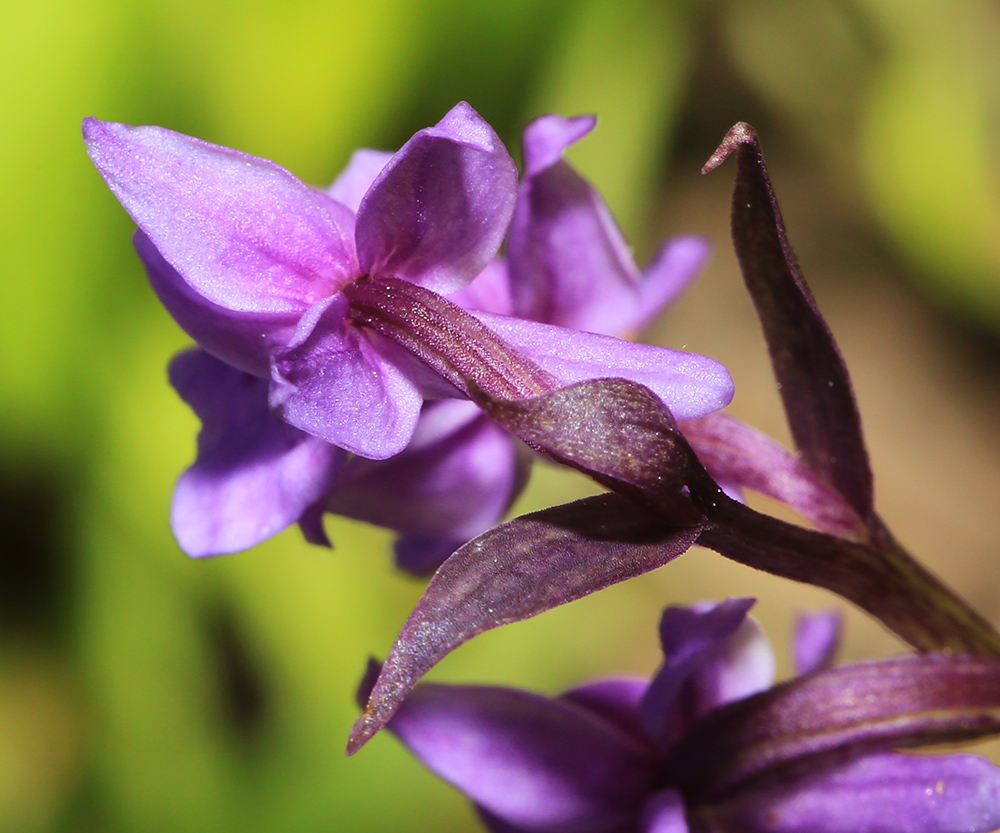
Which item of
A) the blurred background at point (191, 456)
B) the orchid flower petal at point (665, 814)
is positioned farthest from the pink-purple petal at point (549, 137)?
the blurred background at point (191, 456)

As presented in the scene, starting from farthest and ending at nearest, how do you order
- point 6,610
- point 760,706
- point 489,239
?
point 6,610 → point 760,706 → point 489,239

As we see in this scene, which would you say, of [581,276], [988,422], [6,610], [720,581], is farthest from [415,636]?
[988,422]

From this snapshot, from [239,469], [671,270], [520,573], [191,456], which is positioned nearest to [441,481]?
[239,469]

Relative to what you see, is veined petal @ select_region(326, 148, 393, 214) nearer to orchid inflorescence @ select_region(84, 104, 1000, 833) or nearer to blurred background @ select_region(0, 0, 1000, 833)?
orchid inflorescence @ select_region(84, 104, 1000, 833)

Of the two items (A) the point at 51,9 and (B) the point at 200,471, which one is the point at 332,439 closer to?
(B) the point at 200,471

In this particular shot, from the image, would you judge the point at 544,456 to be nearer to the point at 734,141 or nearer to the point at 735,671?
the point at 734,141

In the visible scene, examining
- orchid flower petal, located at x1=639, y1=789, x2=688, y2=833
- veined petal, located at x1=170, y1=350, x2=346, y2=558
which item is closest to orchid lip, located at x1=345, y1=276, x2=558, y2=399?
veined petal, located at x1=170, y1=350, x2=346, y2=558
